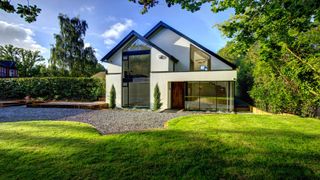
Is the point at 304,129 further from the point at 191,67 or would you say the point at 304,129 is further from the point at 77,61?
the point at 77,61

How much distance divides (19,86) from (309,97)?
98.0ft

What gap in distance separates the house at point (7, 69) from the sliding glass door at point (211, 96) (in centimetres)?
4754

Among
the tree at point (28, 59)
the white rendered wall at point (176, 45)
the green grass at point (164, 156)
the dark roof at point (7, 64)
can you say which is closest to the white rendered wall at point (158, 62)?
the white rendered wall at point (176, 45)

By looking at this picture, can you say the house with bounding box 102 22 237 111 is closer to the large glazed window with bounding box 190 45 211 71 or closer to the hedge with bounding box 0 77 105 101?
the large glazed window with bounding box 190 45 211 71

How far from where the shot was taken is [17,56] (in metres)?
55.4

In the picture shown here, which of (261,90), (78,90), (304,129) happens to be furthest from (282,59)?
(78,90)

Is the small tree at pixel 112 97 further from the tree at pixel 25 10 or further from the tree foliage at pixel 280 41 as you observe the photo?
the tree at pixel 25 10

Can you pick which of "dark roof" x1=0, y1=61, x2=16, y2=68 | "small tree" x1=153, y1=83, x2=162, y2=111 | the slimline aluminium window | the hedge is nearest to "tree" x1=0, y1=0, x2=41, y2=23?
"small tree" x1=153, y1=83, x2=162, y2=111

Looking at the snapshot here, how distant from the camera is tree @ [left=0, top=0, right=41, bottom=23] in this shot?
144 inches

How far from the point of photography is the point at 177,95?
59.7 ft

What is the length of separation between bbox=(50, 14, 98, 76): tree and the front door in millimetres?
21551

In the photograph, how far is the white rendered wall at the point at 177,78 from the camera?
15.6 metres

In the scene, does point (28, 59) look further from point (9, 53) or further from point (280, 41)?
point (280, 41)

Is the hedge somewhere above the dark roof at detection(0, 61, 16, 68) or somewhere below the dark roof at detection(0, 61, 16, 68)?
below
